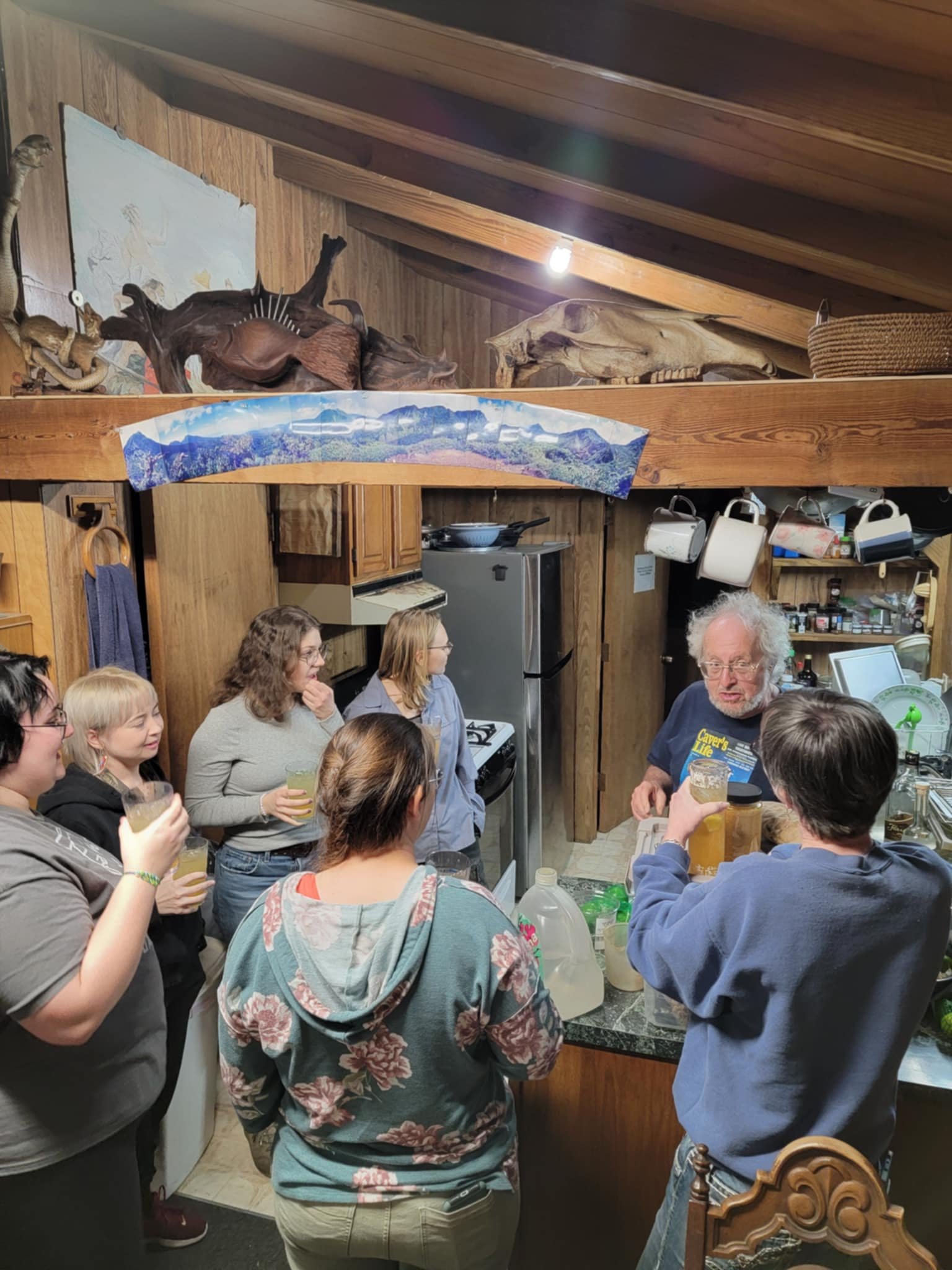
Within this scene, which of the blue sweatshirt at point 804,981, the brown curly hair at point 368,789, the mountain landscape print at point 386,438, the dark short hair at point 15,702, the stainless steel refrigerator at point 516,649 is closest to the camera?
the blue sweatshirt at point 804,981

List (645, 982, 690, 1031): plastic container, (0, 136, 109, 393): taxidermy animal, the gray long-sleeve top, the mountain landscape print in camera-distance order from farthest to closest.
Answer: the gray long-sleeve top
(0, 136, 109, 393): taxidermy animal
the mountain landscape print
(645, 982, 690, 1031): plastic container

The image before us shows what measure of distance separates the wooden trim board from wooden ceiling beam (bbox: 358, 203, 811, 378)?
1.10 m

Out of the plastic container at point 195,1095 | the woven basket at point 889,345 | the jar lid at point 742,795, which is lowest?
the plastic container at point 195,1095

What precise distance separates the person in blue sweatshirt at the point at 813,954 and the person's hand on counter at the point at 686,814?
0.21 meters

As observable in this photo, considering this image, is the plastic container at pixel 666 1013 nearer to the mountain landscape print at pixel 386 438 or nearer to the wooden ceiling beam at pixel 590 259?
the mountain landscape print at pixel 386 438

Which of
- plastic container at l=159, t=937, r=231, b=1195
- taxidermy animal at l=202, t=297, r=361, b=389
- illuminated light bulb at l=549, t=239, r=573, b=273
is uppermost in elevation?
illuminated light bulb at l=549, t=239, r=573, b=273

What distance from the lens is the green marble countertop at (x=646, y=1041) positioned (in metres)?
1.37

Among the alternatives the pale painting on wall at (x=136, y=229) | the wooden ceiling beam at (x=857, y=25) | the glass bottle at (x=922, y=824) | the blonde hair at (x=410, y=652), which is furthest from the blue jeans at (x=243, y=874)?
the wooden ceiling beam at (x=857, y=25)

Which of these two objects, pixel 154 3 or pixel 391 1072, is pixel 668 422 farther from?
pixel 154 3

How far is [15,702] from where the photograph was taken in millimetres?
1236

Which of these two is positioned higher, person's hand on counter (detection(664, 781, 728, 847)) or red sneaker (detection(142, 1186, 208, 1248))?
person's hand on counter (detection(664, 781, 728, 847))

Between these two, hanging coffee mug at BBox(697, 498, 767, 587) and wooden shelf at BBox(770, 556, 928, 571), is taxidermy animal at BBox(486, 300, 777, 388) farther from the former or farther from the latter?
wooden shelf at BBox(770, 556, 928, 571)

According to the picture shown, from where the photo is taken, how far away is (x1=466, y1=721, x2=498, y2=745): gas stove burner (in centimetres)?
367

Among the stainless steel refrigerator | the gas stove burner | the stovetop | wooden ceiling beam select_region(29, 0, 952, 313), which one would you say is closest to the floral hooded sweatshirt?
wooden ceiling beam select_region(29, 0, 952, 313)
